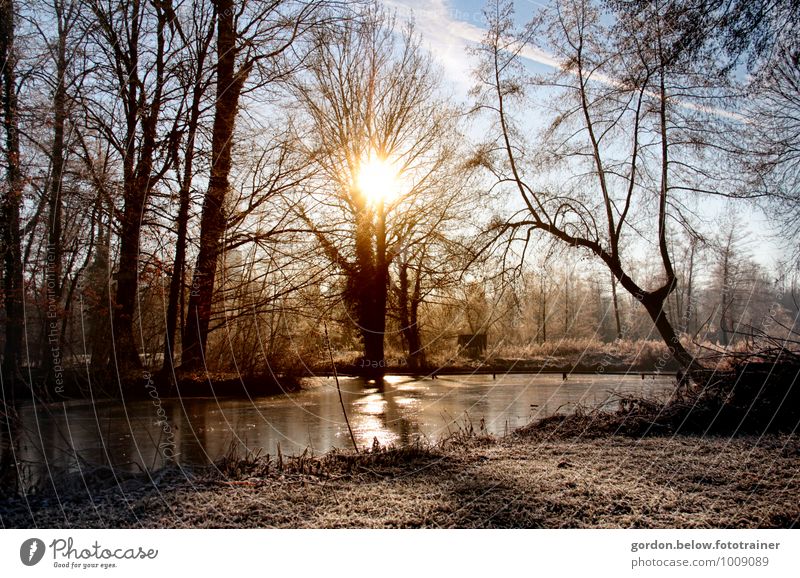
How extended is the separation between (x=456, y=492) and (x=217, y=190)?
233 cm

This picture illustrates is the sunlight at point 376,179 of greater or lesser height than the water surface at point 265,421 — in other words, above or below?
above

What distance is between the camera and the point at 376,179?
423cm

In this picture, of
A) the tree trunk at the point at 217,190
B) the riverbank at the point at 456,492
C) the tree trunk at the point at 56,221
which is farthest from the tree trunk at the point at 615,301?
the tree trunk at the point at 56,221

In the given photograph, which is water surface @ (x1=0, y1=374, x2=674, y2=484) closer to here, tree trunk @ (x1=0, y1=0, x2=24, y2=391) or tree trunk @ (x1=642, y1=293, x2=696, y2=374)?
tree trunk @ (x1=0, y1=0, x2=24, y2=391)

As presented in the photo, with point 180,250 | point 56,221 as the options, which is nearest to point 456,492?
point 180,250

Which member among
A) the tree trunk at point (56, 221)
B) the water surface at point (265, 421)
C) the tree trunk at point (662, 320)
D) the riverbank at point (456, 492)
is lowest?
the riverbank at point (456, 492)

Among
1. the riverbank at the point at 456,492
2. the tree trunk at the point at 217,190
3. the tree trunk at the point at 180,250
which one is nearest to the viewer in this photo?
the riverbank at the point at 456,492

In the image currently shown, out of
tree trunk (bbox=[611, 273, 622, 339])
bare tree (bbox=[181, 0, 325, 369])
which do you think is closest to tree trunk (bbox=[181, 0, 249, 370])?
bare tree (bbox=[181, 0, 325, 369])

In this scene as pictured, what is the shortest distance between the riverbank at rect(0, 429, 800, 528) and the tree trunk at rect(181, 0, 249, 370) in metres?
0.90

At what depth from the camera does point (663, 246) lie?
347 centimetres

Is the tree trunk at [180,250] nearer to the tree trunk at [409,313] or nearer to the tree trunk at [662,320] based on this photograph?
the tree trunk at [409,313]

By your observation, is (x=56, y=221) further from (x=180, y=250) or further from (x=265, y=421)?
(x=265, y=421)

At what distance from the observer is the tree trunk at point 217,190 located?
3457 millimetres

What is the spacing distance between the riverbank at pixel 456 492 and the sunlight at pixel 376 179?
73.7 inches
